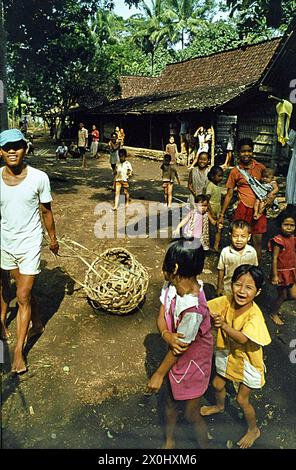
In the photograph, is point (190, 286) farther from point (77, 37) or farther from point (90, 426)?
point (77, 37)

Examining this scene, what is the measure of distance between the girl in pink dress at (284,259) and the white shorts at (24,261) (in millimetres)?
2452

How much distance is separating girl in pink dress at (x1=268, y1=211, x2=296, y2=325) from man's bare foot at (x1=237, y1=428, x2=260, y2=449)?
171 cm

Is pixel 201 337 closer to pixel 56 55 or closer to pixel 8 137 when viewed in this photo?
pixel 8 137

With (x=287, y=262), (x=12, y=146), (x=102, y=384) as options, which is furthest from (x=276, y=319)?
(x=12, y=146)

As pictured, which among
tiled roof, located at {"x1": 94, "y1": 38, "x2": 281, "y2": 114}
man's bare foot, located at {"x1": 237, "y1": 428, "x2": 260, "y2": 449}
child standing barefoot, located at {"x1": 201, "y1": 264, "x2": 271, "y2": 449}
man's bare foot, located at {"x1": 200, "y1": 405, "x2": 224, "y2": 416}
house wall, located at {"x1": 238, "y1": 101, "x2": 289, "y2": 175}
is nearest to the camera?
child standing barefoot, located at {"x1": 201, "y1": 264, "x2": 271, "y2": 449}

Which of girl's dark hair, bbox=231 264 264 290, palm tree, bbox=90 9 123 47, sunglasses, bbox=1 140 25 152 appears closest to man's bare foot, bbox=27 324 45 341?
sunglasses, bbox=1 140 25 152

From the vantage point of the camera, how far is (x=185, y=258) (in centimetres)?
235

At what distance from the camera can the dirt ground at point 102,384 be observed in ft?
9.39

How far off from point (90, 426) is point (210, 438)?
34.5 inches

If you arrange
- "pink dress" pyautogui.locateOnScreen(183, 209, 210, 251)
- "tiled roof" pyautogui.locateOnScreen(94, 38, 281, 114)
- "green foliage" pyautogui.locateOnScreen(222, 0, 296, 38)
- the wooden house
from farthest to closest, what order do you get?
"tiled roof" pyautogui.locateOnScreen(94, 38, 281, 114), the wooden house, "green foliage" pyautogui.locateOnScreen(222, 0, 296, 38), "pink dress" pyautogui.locateOnScreen(183, 209, 210, 251)

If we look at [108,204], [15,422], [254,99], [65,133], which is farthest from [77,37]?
[15,422]

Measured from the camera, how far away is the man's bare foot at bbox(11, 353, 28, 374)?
3457 millimetres

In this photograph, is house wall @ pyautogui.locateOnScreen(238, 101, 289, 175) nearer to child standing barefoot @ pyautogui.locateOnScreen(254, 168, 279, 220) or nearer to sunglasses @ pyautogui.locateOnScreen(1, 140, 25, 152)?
child standing barefoot @ pyautogui.locateOnScreen(254, 168, 279, 220)

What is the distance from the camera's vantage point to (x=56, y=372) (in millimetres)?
3547
